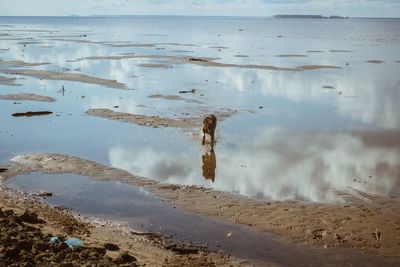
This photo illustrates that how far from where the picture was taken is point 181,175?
14.8m

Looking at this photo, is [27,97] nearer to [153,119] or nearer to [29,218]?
[153,119]

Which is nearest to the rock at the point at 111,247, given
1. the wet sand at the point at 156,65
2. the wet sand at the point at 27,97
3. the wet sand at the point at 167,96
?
the wet sand at the point at 167,96

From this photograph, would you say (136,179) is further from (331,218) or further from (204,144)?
(331,218)

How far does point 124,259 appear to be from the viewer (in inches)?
337

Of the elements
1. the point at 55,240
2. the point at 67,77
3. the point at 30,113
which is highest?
the point at 67,77

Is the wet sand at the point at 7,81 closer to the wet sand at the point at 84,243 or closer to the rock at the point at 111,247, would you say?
the wet sand at the point at 84,243

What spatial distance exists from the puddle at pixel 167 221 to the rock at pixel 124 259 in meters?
1.99

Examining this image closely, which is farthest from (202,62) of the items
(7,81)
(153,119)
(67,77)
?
(153,119)

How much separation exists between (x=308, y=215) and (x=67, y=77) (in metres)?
27.7

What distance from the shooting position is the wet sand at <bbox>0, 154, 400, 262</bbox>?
34.4 ft

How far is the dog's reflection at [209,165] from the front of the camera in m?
14.8

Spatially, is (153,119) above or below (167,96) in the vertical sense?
below

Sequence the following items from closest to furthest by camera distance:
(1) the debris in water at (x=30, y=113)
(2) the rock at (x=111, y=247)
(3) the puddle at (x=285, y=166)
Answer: (2) the rock at (x=111, y=247) < (3) the puddle at (x=285, y=166) < (1) the debris in water at (x=30, y=113)

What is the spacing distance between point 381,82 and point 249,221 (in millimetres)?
25674
